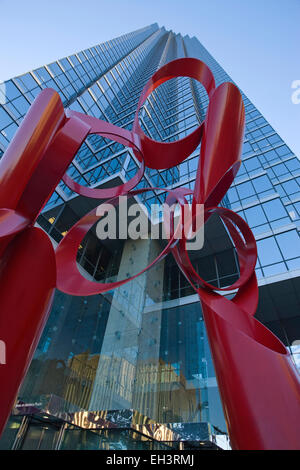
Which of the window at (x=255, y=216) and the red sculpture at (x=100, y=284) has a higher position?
the window at (x=255, y=216)

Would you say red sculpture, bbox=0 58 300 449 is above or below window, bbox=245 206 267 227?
below

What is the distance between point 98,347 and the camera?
10.8 metres

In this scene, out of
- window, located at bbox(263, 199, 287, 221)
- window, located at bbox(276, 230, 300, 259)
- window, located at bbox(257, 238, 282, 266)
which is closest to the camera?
window, located at bbox(276, 230, 300, 259)

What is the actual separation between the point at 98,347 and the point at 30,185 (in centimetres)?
879

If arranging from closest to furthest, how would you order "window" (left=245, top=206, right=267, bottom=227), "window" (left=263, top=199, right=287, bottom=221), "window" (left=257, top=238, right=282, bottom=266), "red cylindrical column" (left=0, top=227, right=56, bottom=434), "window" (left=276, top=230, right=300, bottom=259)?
"red cylindrical column" (left=0, top=227, right=56, bottom=434) → "window" (left=276, top=230, right=300, bottom=259) → "window" (left=257, top=238, right=282, bottom=266) → "window" (left=263, top=199, right=287, bottom=221) → "window" (left=245, top=206, right=267, bottom=227)

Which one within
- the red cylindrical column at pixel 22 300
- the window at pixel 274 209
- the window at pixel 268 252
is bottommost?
the red cylindrical column at pixel 22 300

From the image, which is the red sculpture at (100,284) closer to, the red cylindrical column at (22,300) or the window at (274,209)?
the red cylindrical column at (22,300)

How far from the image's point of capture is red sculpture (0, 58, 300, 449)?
3096 mm

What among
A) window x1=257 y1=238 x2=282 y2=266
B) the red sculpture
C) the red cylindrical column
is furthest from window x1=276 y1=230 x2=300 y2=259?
the red cylindrical column

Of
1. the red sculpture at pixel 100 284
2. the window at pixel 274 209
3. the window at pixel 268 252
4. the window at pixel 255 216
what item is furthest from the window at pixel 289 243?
the red sculpture at pixel 100 284

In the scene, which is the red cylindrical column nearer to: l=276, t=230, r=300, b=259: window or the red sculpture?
the red sculpture

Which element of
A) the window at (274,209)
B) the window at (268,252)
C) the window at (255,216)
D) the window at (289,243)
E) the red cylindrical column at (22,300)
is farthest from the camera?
the window at (255,216)

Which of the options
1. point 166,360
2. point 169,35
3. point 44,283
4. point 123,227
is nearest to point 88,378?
point 166,360

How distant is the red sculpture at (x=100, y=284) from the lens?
310 centimetres
